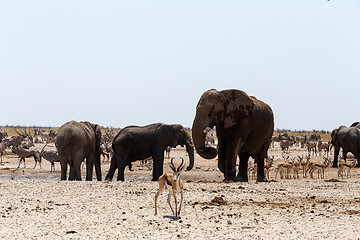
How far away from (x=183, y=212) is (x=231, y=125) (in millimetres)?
7343

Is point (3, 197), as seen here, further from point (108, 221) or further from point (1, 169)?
point (1, 169)

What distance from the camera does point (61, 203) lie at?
513 inches

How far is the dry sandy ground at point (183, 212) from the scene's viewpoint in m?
10.1

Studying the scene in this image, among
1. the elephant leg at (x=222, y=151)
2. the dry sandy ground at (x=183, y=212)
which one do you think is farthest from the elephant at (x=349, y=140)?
the dry sandy ground at (x=183, y=212)

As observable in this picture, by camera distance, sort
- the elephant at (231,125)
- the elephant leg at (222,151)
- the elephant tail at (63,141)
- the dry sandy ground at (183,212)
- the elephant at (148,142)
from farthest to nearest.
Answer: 1. the elephant at (148,142)
2. the elephant tail at (63,141)
3. the elephant leg at (222,151)
4. the elephant at (231,125)
5. the dry sandy ground at (183,212)

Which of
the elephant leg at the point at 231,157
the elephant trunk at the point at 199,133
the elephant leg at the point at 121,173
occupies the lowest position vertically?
the elephant leg at the point at 121,173

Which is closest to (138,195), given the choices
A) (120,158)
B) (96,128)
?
(120,158)

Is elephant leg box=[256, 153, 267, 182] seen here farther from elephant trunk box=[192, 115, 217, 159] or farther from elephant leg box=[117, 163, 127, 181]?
elephant leg box=[117, 163, 127, 181]

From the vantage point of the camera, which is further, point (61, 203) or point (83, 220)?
point (61, 203)

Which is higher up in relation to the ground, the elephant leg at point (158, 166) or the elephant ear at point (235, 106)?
the elephant ear at point (235, 106)

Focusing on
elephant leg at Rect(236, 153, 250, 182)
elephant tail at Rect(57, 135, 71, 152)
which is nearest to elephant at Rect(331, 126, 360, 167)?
elephant leg at Rect(236, 153, 250, 182)

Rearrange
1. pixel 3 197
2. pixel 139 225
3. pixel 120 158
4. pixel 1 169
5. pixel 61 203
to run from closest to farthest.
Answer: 1. pixel 139 225
2. pixel 61 203
3. pixel 3 197
4. pixel 120 158
5. pixel 1 169

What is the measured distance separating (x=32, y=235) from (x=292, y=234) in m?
4.64

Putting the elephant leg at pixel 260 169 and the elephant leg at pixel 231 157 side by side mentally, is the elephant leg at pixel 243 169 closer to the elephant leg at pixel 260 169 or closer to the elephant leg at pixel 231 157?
the elephant leg at pixel 260 169
